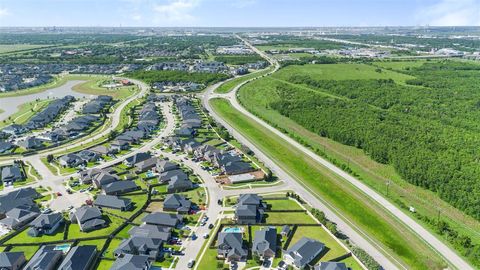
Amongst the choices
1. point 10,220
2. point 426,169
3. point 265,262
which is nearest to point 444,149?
point 426,169

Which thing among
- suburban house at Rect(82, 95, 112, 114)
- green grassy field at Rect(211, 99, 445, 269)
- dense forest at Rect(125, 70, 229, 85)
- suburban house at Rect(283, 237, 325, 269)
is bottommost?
green grassy field at Rect(211, 99, 445, 269)

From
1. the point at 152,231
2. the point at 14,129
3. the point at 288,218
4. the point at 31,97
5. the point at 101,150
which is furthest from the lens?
the point at 31,97

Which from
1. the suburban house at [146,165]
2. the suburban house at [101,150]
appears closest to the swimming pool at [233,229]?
the suburban house at [146,165]

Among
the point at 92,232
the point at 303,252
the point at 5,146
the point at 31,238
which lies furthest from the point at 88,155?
the point at 303,252

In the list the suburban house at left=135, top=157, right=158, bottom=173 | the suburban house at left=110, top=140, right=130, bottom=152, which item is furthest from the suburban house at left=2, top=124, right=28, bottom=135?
the suburban house at left=135, top=157, right=158, bottom=173

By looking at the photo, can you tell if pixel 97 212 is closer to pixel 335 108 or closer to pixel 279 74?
pixel 335 108

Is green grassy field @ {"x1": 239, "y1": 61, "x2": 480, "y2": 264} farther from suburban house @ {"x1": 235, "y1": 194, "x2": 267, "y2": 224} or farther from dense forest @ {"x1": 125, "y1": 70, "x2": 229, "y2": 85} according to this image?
dense forest @ {"x1": 125, "y1": 70, "x2": 229, "y2": 85}

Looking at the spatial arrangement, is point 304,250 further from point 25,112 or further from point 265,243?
point 25,112
